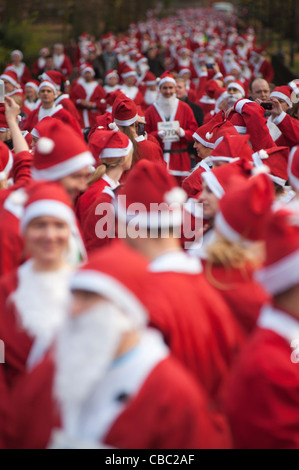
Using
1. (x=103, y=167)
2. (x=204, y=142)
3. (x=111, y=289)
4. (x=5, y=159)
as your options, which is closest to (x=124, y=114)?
(x=204, y=142)

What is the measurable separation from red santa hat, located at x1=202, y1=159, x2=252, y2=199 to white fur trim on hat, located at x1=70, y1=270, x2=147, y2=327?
244 centimetres

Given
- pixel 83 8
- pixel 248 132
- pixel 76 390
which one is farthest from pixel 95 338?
pixel 83 8

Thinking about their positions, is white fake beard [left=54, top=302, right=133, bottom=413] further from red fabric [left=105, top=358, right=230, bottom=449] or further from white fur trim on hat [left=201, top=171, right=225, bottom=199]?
white fur trim on hat [left=201, top=171, right=225, bottom=199]

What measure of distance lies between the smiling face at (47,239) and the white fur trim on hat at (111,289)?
871 mm

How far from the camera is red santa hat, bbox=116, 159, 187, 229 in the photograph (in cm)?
387

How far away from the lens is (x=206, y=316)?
337 centimetres

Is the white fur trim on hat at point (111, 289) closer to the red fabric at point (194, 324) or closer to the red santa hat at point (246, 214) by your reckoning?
the red fabric at point (194, 324)

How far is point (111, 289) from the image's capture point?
280cm

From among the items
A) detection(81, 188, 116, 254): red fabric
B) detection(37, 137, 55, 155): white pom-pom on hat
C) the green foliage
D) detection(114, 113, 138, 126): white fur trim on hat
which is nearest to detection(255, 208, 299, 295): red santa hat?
detection(37, 137, 55, 155): white pom-pom on hat

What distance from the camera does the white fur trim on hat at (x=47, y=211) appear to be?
383cm

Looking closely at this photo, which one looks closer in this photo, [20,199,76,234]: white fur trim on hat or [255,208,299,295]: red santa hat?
[255,208,299,295]: red santa hat

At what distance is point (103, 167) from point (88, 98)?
1162cm

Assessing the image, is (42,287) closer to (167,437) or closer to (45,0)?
(167,437)

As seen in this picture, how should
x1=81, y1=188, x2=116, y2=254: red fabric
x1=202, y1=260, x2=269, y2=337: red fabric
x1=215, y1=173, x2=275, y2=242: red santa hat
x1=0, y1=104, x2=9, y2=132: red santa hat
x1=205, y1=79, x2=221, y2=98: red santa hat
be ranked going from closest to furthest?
x1=202, y1=260, x2=269, y2=337: red fabric, x1=215, y1=173, x2=275, y2=242: red santa hat, x1=81, y1=188, x2=116, y2=254: red fabric, x1=0, y1=104, x2=9, y2=132: red santa hat, x1=205, y1=79, x2=221, y2=98: red santa hat
